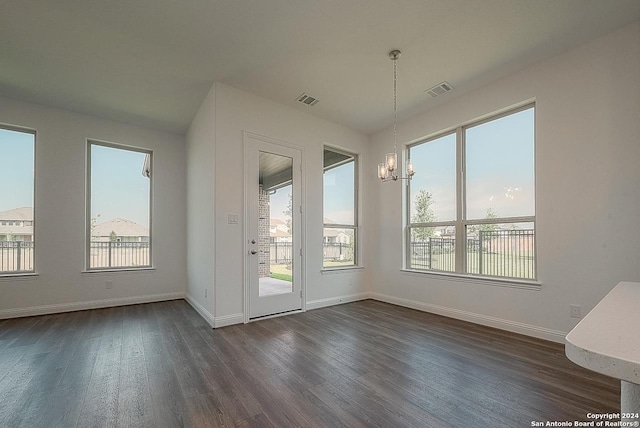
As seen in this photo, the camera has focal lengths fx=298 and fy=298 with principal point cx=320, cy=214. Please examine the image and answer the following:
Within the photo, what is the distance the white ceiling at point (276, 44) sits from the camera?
2.57 meters

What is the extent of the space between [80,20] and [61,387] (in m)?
3.07

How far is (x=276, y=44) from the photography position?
120 inches

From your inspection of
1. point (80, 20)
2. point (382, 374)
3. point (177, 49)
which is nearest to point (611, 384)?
point (382, 374)

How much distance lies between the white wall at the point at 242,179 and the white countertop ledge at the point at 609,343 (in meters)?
3.50

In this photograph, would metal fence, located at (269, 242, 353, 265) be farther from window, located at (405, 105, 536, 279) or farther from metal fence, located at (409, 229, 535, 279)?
metal fence, located at (409, 229, 535, 279)

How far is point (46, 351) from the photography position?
9.51ft

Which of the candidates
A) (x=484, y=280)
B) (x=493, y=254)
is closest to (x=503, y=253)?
(x=493, y=254)

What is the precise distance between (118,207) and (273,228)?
2.89 meters

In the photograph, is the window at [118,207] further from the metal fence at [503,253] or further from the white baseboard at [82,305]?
the metal fence at [503,253]

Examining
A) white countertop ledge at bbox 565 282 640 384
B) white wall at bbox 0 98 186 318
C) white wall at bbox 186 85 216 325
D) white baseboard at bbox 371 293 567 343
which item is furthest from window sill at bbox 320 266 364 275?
white countertop ledge at bbox 565 282 640 384

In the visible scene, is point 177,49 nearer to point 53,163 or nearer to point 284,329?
point 53,163

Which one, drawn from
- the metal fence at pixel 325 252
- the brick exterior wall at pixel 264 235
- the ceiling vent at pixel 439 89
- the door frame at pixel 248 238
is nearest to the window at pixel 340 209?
the metal fence at pixel 325 252

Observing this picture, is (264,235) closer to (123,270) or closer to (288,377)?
(288,377)

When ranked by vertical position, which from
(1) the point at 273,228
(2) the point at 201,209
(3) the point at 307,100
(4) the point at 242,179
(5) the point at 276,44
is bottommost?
(1) the point at 273,228
